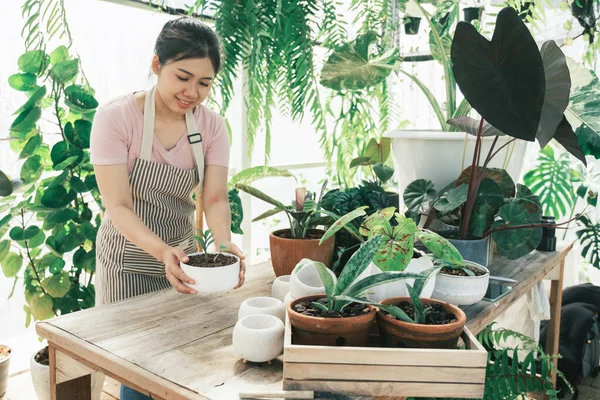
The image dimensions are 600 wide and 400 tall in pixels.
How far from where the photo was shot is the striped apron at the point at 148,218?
1357 millimetres

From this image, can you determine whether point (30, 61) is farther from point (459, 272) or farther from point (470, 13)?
point (470, 13)

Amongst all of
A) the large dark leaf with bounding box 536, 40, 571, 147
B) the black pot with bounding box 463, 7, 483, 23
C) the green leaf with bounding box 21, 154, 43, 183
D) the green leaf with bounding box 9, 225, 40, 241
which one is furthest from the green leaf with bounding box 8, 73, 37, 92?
the black pot with bounding box 463, 7, 483, 23

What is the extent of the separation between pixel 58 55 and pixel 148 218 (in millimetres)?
850

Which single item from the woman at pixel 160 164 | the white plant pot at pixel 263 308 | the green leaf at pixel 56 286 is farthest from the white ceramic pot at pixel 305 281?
the green leaf at pixel 56 286

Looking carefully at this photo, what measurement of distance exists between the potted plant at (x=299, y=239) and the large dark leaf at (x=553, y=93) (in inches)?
19.9

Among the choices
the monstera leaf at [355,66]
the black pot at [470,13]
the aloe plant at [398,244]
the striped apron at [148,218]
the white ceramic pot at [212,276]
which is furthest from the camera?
the black pot at [470,13]

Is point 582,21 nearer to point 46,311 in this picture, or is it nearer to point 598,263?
point 598,263

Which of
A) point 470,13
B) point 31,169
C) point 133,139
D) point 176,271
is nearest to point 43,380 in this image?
point 31,169

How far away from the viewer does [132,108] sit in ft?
4.40

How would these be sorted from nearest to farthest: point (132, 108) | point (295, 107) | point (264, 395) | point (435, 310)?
point (264, 395) → point (435, 310) → point (132, 108) → point (295, 107)

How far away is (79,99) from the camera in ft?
6.11

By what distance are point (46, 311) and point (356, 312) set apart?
5.16ft

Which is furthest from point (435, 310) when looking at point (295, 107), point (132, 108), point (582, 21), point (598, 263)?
point (582, 21)

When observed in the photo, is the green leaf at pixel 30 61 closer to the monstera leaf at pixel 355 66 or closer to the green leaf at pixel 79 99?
the green leaf at pixel 79 99
